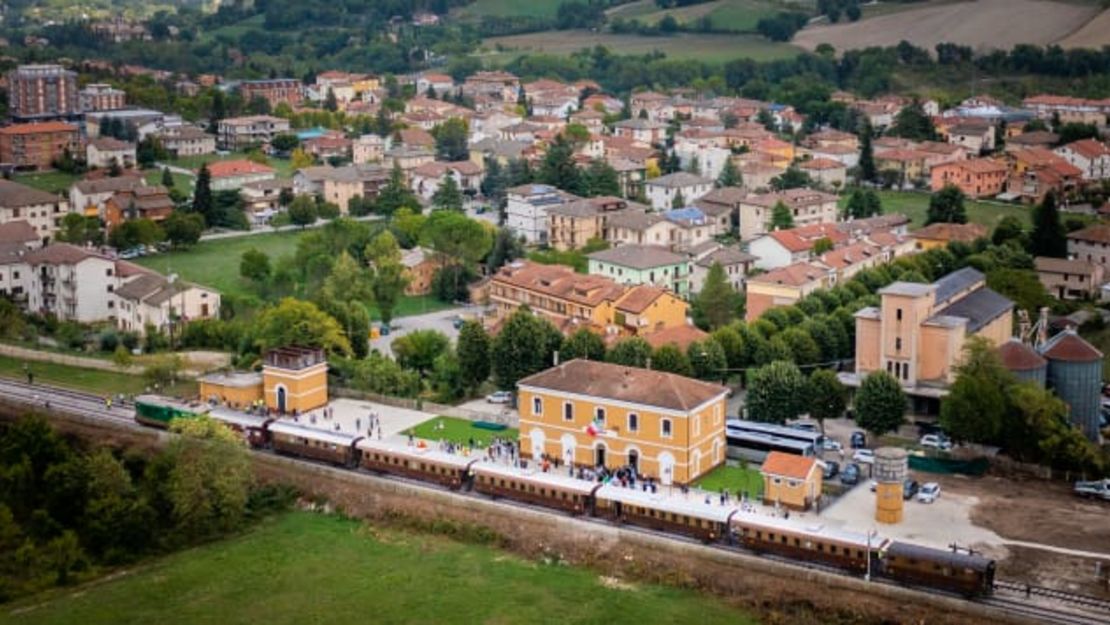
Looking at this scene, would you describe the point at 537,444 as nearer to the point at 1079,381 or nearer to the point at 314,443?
the point at 314,443

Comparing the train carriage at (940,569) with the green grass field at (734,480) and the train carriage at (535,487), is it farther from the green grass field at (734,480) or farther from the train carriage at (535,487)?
the train carriage at (535,487)

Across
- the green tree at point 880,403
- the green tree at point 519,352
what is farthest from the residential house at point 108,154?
the green tree at point 880,403

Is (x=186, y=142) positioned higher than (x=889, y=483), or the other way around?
(x=186, y=142)

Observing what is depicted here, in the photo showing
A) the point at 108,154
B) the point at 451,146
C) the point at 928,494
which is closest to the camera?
the point at 928,494

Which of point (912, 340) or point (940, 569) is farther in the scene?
point (912, 340)

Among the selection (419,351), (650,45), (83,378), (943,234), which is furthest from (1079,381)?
(650,45)

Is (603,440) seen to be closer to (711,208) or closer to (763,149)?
(711,208)

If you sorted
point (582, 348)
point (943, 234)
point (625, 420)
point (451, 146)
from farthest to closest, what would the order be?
1. point (451, 146)
2. point (943, 234)
3. point (582, 348)
4. point (625, 420)
